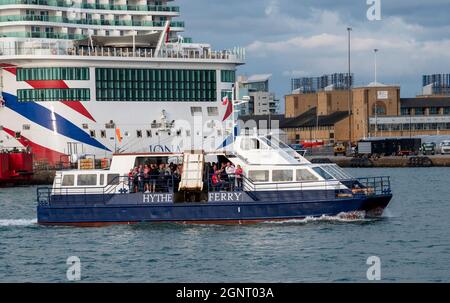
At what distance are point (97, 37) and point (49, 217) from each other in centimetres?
4149

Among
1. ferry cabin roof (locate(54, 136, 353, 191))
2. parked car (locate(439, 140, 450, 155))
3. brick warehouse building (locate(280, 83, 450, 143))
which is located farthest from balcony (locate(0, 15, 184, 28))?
brick warehouse building (locate(280, 83, 450, 143))

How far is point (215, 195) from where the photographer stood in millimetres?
41812

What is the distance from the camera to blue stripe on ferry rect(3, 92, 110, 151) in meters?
80.1

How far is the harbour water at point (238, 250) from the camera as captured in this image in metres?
31.2

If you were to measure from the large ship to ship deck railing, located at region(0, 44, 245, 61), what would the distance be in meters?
0.07

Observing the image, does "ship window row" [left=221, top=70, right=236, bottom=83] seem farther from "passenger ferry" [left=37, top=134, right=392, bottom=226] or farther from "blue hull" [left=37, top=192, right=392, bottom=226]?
"blue hull" [left=37, top=192, right=392, bottom=226]

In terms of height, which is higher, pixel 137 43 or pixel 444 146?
pixel 137 43

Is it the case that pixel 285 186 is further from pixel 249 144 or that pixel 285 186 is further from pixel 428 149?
pixel 428 149

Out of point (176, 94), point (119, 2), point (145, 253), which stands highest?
point (119, 2)

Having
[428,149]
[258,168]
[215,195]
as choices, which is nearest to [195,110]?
[428,149]

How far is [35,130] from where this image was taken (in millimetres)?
80500

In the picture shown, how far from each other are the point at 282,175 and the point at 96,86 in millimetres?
41277
